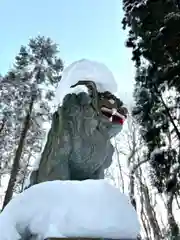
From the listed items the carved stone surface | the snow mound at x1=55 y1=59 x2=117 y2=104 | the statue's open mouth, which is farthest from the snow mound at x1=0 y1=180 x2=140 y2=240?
the snow mound at x1=55 y1=59 x2=117 y2=104

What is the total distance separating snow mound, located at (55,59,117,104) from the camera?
2457 mm

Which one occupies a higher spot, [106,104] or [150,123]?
[150,123]

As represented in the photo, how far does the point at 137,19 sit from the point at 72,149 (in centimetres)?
747

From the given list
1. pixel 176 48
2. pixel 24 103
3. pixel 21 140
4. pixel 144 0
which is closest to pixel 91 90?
pixel 176 48

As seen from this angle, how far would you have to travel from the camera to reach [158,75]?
8.86 metres

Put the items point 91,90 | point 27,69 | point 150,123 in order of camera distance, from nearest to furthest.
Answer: point 91,90
point 150,123
point 27,69

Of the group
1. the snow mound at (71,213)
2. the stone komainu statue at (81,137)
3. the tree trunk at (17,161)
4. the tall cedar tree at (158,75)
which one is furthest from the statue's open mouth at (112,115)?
the tree trunk at (17,161)

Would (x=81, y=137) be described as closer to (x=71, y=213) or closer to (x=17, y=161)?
(x=71, y=213)

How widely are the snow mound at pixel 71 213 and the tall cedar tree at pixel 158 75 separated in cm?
662

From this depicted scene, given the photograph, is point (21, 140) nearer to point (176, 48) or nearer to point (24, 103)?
point (24, 103)

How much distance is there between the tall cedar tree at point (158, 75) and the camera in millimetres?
7910

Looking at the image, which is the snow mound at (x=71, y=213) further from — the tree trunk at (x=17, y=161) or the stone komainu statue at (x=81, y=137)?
the tree trunk at (x=17, y=161)

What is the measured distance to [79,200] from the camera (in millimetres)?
1540

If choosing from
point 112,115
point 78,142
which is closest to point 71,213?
point 78,142
